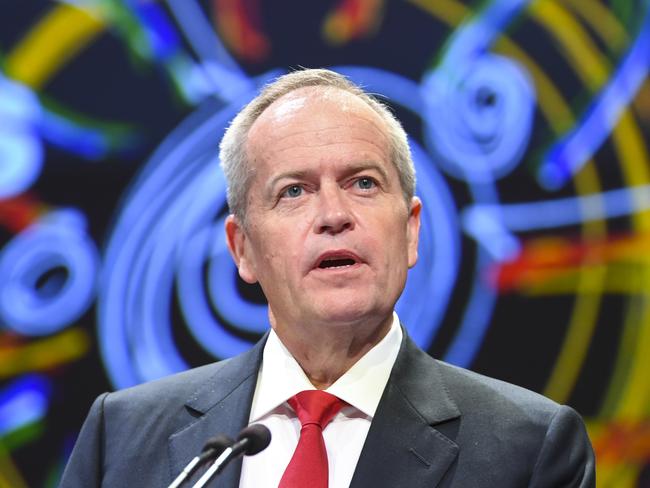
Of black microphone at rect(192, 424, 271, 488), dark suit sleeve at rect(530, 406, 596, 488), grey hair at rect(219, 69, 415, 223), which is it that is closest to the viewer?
black microphone at rect(192, 424, 271, 488)

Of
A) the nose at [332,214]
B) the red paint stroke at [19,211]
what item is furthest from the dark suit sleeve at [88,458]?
the red paint stroke at [19,211]

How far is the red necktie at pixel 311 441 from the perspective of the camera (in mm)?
1875

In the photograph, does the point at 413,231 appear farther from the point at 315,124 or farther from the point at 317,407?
the point at 317,407

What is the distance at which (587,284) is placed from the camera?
10.9 ft

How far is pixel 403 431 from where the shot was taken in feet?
6.32

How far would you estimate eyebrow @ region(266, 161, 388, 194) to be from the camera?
2.05m

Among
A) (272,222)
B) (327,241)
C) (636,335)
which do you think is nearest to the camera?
(327,241)

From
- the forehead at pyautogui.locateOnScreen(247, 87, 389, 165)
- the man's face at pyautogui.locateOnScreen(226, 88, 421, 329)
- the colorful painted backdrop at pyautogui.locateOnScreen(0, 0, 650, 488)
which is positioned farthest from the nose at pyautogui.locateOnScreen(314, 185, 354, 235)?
the colorful painted backdrop at pyautogui.locateOnScreen(0, 0, 650, 488)

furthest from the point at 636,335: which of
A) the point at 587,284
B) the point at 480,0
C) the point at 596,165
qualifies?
the point at 480,0

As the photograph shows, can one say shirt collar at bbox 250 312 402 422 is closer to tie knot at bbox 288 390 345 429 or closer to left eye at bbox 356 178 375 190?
tie knot at bbox 288 390 345 429

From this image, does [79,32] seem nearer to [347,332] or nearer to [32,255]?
[32,255]

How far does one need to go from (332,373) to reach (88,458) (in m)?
0.54

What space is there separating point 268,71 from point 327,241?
1584 mm

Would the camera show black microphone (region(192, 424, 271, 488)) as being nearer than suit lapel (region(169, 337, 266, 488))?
Yes
